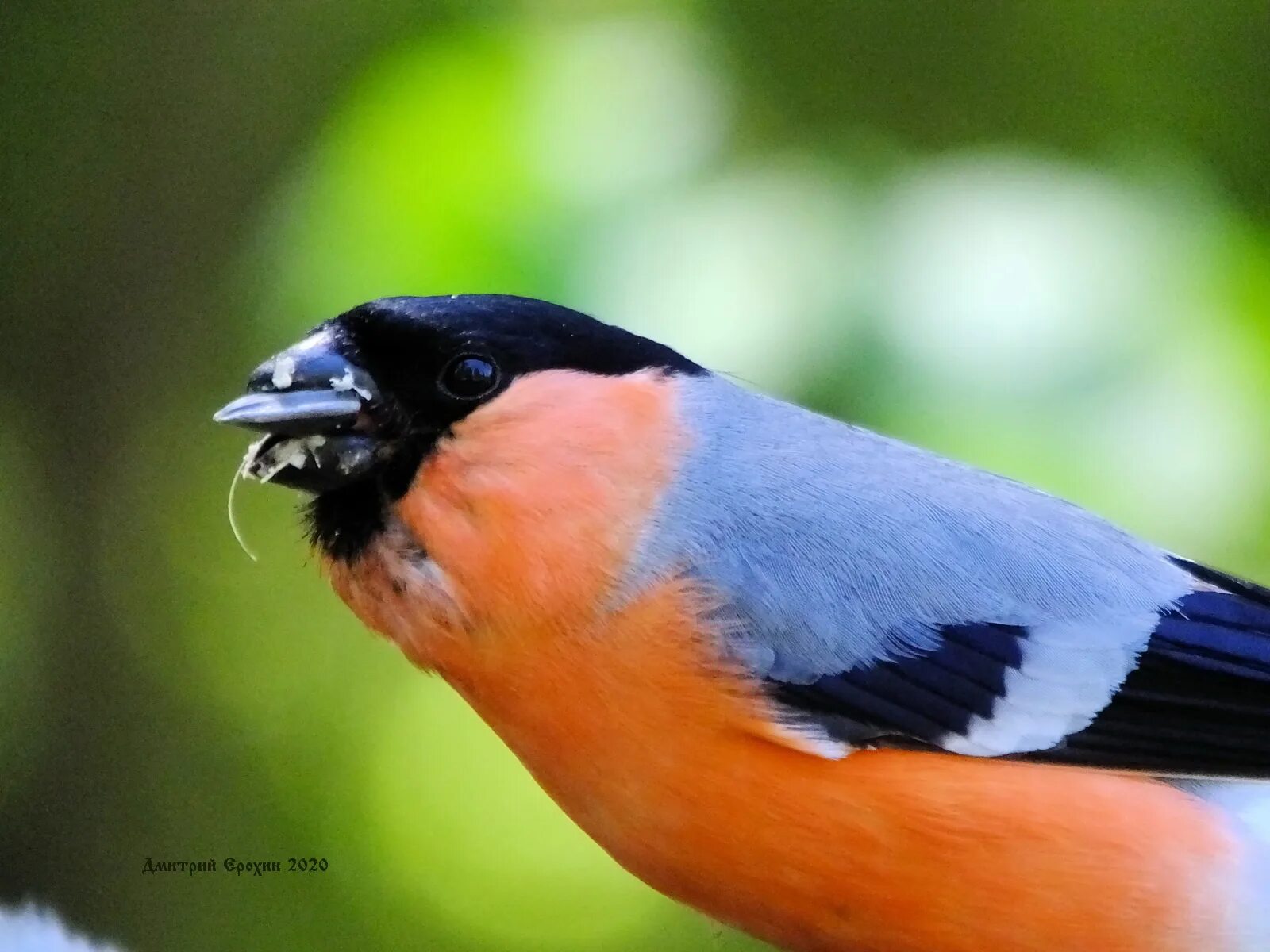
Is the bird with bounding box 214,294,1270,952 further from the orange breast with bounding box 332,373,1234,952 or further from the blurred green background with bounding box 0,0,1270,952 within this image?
the blurred green background with bounding box 0,0,1270,952

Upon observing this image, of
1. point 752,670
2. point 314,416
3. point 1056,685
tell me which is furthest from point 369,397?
point 1056,685

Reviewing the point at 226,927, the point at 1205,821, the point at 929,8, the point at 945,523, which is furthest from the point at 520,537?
the point at 929,8

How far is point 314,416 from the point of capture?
56 centimetres

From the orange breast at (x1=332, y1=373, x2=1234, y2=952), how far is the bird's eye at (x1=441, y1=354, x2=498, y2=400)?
12mm

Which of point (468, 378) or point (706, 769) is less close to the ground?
point (468, 378)

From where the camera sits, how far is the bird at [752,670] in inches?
22.0

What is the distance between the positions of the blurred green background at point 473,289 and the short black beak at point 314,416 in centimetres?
31

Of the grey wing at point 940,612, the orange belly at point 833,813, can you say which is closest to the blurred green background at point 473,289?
the grey wing at point 940,612

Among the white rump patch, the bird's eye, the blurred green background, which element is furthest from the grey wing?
the blurred green background

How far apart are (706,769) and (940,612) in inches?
6.0

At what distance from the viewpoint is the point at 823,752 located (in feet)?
1.85

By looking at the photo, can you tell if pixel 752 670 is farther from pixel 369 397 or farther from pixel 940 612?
pixel 369 397

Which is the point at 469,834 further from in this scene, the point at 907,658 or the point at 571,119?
the point at 571,119

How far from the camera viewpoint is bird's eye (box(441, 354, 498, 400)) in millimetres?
578
